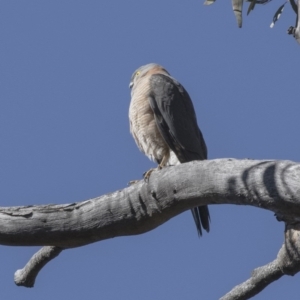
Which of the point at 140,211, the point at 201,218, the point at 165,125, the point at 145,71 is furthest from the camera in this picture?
the point at 145,71

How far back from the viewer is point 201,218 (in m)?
5.26

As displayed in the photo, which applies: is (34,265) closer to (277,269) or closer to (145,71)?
(277,269)

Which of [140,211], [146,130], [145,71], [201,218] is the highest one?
[145,71]

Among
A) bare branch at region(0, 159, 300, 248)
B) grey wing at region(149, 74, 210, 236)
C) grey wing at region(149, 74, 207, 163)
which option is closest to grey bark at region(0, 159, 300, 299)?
bare branch at region(0, 159, 300, 248)

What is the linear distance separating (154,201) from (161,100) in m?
2.93

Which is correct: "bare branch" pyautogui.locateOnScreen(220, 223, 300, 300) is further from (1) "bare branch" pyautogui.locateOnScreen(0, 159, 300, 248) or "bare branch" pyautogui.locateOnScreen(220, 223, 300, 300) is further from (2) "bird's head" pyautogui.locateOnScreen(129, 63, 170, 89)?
(2) "bird's head" pyautogui.locateOnScreen(129, 63, 170, 89)

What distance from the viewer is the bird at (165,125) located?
582 cm

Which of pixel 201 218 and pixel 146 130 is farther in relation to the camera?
pixel 146 130

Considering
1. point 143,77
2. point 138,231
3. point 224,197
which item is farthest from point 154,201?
point 143,77

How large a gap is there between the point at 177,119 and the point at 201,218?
1045 millimetres

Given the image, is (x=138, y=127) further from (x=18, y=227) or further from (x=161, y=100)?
(x=18, y=227)

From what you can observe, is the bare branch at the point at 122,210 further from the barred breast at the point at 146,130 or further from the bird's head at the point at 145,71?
the bird's head at the point at 145,71

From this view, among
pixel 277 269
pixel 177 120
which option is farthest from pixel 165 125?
pixel 277 269

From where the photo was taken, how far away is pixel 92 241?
335 centimetres
